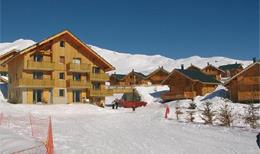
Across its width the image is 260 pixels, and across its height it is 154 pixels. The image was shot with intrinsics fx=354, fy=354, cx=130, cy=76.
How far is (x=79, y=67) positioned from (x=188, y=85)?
63.9 ft

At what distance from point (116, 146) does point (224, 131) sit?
7134mm

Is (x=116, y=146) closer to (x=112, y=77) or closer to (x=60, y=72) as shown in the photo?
(x=60, y=72)

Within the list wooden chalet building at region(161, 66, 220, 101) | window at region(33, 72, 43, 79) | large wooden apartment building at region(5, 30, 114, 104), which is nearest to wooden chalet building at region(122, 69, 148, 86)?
wooden chalet building at region(161, 66, 220, 101)

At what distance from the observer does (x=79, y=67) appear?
47406 mm

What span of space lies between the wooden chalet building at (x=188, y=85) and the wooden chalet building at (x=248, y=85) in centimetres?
802

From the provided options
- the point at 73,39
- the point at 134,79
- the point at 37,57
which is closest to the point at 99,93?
the point at 73,39

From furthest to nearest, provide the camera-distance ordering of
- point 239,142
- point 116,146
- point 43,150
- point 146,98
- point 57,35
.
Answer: point 146,98 → point 57,35 → point 239,142 → point 116,146 → point 43,150

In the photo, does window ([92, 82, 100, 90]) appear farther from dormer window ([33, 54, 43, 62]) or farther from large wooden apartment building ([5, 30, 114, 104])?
dormer window ([33, 54, 43, 62])

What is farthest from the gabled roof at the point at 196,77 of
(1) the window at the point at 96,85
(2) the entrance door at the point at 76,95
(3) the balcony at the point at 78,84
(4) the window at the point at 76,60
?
(2) the entrance door at the point at 76,95

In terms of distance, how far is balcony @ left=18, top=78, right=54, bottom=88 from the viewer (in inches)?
1694

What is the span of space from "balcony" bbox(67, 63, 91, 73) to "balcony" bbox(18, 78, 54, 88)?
10.5 ft

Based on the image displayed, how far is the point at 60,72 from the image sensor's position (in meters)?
46.9

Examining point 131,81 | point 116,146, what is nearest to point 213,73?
point 131,81

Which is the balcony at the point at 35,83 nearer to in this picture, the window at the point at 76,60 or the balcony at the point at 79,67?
the balcony at the point at 79,67
